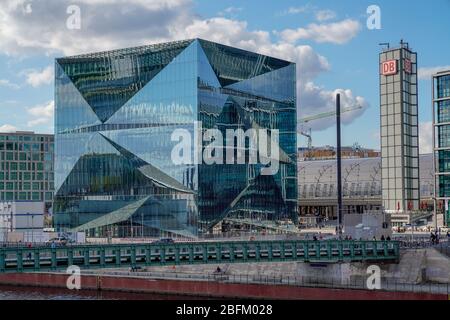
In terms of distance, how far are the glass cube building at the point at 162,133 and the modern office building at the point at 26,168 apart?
6878cm

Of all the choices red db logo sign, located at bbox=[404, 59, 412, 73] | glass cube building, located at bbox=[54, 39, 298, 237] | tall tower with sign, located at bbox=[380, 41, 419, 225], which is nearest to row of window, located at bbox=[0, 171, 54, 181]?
glass cube building, located at bbox=[54, 39, 298, 237]

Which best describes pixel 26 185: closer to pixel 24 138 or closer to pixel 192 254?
pixel 24 138

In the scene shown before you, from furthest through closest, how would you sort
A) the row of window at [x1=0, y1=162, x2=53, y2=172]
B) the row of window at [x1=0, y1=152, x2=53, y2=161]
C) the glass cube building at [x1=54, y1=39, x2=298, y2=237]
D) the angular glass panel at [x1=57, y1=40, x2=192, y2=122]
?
1. the row of window at [x1=0, y1=152, x2=53, y2=161]
2. the row of window at [x1=0, y1=162, x2=53, y2=172]
3. the angular glass panel at [x1=57, y1=40, x2=192, y2=122]
4. the glass cube building at [x1=54, y1=39, x2=298, y2=237]

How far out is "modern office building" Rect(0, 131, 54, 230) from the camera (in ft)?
630

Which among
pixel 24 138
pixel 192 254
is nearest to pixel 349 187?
pixel 24 138

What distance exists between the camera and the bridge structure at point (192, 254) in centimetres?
5556

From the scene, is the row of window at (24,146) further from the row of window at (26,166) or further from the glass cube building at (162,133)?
the glass cube building at (162,133)

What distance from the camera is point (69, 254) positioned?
2229 inches

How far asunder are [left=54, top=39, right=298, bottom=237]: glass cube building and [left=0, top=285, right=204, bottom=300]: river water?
97.3 feet

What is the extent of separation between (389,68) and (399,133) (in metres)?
13.2

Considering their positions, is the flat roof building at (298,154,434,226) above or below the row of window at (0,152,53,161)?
below

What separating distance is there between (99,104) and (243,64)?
22953 millimetres

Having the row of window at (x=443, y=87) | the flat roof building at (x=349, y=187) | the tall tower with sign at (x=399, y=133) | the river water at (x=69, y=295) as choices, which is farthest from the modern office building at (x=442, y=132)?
the river water at (x=69, y=295)

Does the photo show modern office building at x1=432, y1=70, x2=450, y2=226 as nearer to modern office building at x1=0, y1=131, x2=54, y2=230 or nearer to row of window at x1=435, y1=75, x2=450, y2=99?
row of window at x1=435, y1=75, x2=450, y2=99
